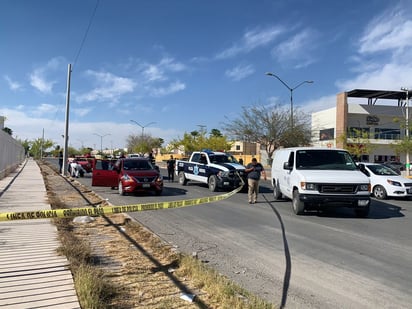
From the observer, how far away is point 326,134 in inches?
2518

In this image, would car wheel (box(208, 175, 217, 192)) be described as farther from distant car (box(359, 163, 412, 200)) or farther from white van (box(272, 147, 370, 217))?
distant car (box(359, 163, 412, 200))

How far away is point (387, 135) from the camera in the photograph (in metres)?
62.1

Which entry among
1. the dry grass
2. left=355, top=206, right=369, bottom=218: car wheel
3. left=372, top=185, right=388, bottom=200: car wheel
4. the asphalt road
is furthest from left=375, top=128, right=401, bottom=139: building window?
the dry grass

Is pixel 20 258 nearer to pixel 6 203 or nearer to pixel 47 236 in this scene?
pixel 47 236

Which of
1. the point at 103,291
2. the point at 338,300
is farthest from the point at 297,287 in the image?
the point at 103,291

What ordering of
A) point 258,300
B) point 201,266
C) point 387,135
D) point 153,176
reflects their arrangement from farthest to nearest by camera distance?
point 387,135 < point 153,176 < point 201,266 < point 258,300

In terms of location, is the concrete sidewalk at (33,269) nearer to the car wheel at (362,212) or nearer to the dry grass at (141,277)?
the dry grass at (141,277)

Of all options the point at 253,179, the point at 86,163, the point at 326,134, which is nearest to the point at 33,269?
the point at 253,179

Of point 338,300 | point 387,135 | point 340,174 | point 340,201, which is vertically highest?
point 387,135

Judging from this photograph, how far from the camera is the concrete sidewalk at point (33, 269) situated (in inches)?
166

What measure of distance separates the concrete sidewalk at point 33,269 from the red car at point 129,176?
6.95m

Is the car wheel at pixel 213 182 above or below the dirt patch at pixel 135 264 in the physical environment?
above

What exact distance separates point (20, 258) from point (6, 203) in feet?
24.3

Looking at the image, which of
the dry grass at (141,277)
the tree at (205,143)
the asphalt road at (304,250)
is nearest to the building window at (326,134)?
the tree at (205,143)
